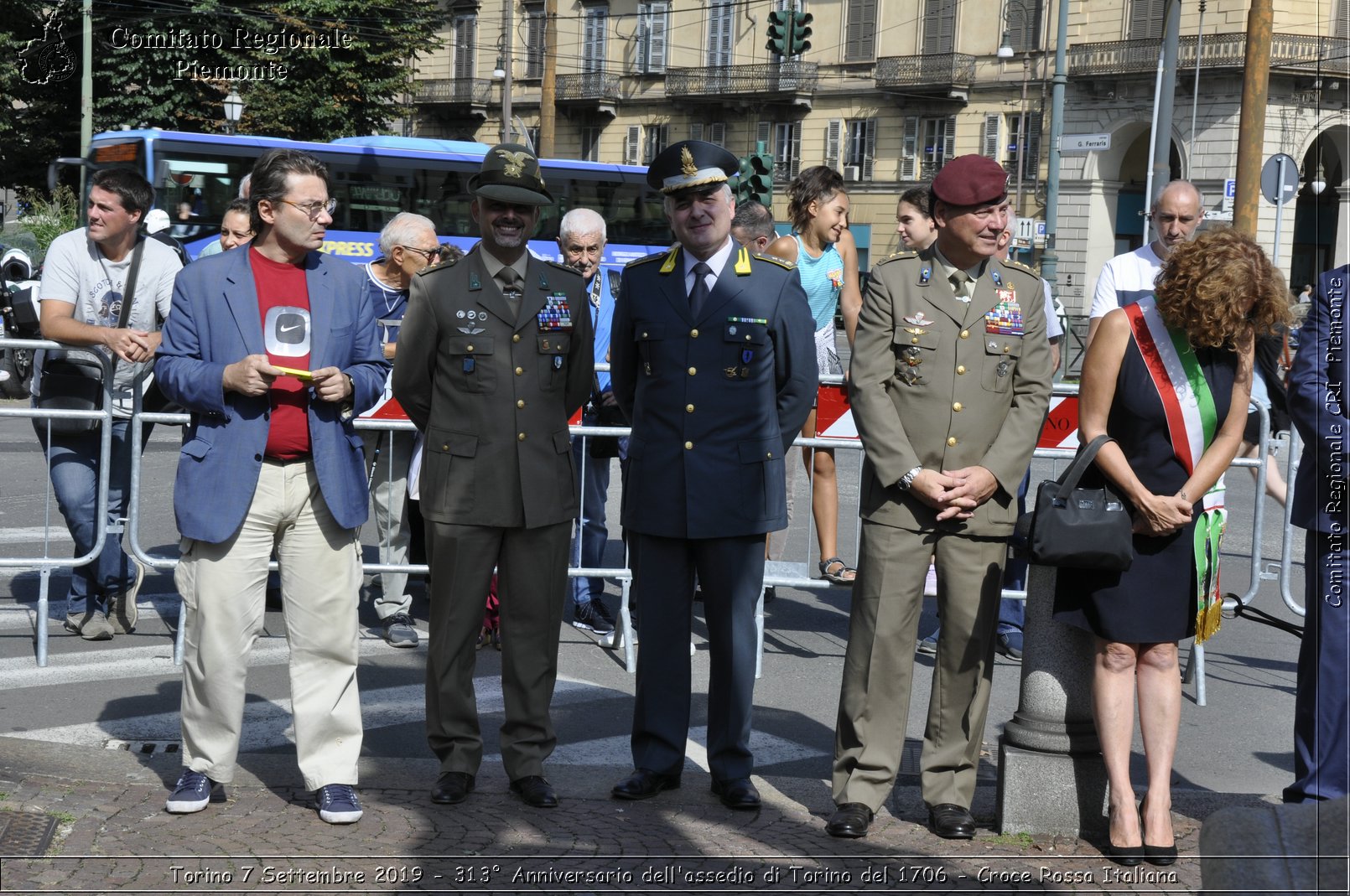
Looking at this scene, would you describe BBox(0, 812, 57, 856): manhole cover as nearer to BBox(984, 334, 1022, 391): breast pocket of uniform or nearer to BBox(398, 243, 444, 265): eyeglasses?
BBox(984, 334, 1022, 391): breast pocket of uniform

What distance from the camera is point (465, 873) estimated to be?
430 centimetres

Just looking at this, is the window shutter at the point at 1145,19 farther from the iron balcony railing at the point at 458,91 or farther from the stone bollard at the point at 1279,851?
the stone bollard at the point at 1279,851

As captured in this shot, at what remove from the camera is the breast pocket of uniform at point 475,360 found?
16.6 ft

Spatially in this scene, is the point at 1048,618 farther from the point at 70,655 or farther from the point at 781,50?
the point at 781,50

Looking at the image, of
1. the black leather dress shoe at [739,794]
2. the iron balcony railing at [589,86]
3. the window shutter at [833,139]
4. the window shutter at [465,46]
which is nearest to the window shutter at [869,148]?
the window shutter at [833,139]

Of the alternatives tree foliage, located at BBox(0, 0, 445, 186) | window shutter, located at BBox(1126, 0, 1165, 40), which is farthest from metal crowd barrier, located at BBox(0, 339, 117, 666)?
window shutter, located at BBox(1126, 0, 1165, 40)

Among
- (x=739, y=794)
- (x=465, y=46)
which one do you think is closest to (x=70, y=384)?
(x=739, y=794)

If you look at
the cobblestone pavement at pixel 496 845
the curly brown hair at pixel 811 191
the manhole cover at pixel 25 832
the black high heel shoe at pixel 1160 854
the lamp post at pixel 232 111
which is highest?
the lamp post at pixel 232 111

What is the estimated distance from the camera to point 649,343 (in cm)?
521

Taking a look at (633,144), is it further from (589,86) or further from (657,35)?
(657,35)

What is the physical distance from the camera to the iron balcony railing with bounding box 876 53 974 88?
1960 inches

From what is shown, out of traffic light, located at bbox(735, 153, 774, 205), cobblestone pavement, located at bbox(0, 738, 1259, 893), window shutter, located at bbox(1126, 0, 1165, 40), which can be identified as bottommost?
cobblestone pavement, located at bbox(0, 738, 1259, 893)

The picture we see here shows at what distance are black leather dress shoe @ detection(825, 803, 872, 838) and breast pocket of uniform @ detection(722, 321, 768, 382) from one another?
1445mm

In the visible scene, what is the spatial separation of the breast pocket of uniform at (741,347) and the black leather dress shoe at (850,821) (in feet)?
4.74
